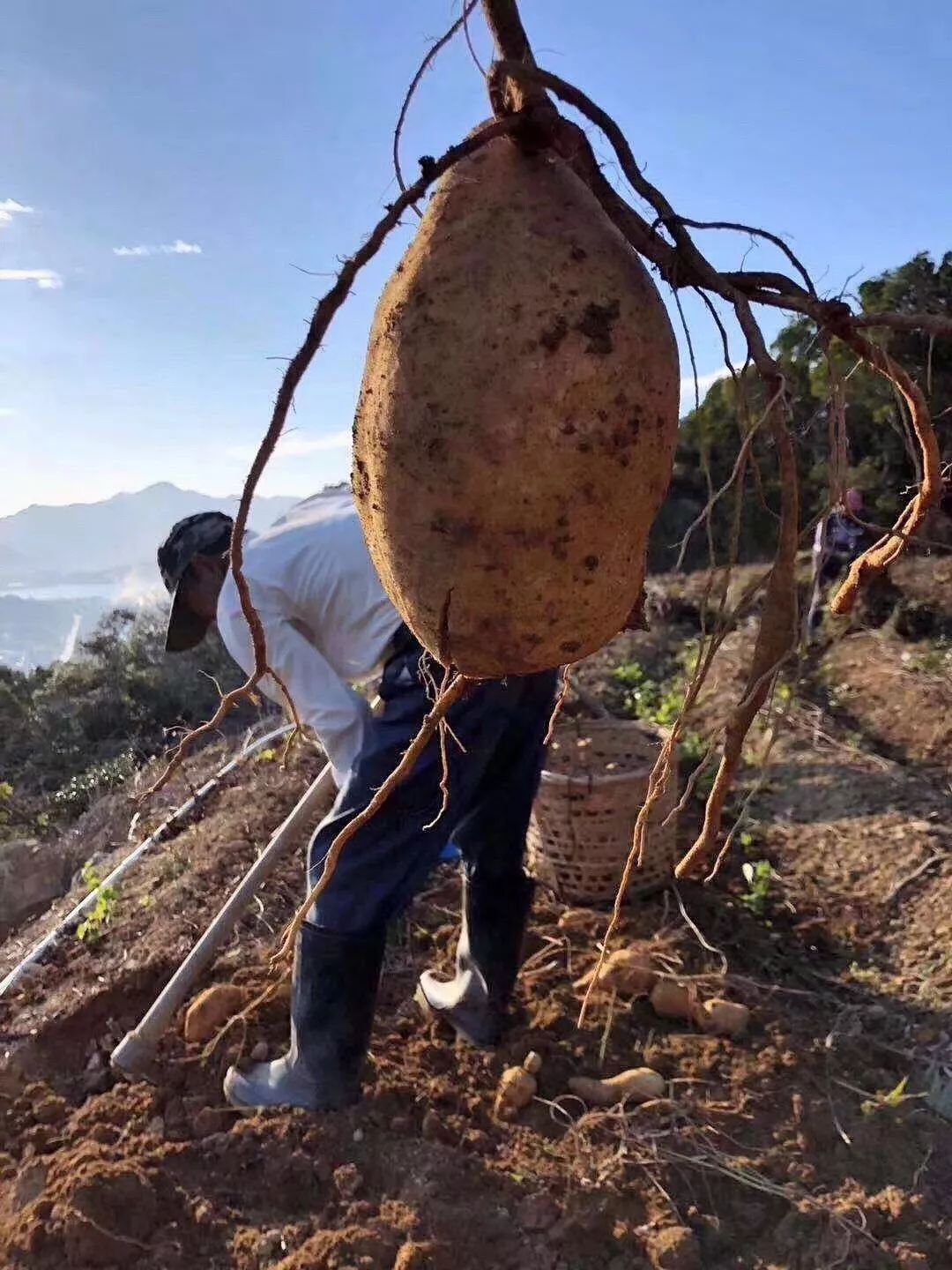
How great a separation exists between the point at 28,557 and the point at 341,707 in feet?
145

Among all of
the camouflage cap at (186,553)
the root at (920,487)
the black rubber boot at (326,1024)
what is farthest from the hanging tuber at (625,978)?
the root at (920,487)

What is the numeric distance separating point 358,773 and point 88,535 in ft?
154

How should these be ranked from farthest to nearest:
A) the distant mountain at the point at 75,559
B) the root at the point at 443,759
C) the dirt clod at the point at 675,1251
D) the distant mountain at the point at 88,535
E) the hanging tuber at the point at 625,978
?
1. the distant mountain at the point at 88,535
2. the distant mountain at the point at 75,559
3. the hanging tuber at the point at 625,978
4. the dirt clod at the point at 675,1251
5. the root at the point at 443,759

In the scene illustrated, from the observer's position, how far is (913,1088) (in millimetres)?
2195

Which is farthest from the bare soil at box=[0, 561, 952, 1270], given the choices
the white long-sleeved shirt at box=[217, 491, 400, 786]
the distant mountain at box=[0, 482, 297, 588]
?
the distant mountain at box=[0, 482, 297, 588]

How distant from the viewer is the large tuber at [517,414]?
980mm

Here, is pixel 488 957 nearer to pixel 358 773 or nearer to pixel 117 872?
pixel 358 773

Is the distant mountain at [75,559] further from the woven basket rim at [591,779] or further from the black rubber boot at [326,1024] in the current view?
the black rubber boot at [326,1024]

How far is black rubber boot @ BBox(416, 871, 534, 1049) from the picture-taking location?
2371mm

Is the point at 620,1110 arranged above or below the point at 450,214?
below

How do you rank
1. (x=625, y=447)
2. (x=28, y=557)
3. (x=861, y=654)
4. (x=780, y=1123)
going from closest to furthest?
(x=625, y=447), (x=780, y=1123), (x=861, y=654), (x=28, y=557)

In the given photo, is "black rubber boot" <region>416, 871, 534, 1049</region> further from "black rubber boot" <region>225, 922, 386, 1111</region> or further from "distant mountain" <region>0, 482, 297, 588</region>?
"distant mountain" <region>0, 482, 297, 588</region>

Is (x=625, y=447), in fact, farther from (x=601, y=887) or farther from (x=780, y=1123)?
(x=601, y=887)

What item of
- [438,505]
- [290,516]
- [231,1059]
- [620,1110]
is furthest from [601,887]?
[438,505]
